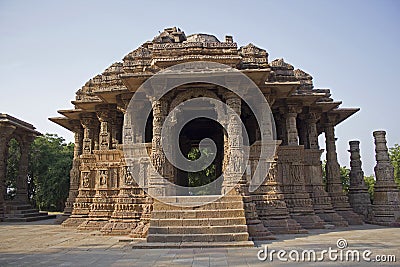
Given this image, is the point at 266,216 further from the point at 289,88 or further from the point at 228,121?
the point at 289,88

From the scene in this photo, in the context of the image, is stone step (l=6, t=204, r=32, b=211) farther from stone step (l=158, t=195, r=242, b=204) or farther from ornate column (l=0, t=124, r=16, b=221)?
stone step (l=158, t=195, r=242, b=204)

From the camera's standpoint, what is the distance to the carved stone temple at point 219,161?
9034 mm

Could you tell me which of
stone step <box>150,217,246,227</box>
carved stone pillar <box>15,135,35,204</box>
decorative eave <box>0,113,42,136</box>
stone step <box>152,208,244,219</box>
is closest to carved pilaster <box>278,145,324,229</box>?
stone step <box>152,208,244,219</box>

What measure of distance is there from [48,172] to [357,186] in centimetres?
→ 2254

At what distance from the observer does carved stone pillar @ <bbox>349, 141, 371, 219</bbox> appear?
15.9 m

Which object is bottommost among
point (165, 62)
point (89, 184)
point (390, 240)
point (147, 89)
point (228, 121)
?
point (390, 240)

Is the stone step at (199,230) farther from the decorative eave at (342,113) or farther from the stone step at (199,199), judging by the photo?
the decorative eave at (342,113)

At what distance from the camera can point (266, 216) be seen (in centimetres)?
1106

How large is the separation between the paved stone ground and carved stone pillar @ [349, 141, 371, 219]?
18.6 feet

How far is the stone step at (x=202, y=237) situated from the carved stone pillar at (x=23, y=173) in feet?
49.7

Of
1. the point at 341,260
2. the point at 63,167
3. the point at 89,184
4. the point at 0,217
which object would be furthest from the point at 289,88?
the point at 63,167

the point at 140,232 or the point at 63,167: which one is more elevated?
the point at 63,167

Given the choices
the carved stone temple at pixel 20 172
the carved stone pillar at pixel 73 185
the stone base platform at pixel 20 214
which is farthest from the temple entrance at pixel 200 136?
the carved stone temple at pixel 20 172

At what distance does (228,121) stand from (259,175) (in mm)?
2356
